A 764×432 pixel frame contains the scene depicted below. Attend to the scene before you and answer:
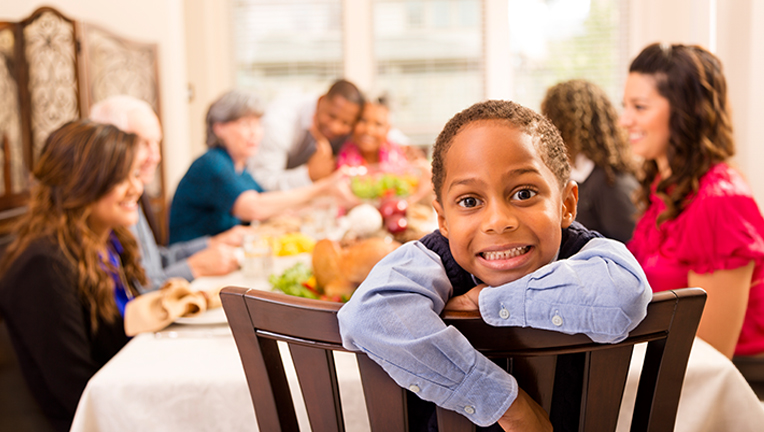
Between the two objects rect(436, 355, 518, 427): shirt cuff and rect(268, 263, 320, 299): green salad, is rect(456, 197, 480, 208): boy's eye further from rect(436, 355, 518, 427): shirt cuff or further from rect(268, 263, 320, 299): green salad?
rect(268, 263, 320, 299): green salad

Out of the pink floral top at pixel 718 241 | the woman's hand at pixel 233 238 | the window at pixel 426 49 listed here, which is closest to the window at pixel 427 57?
the window at pixel 426 49

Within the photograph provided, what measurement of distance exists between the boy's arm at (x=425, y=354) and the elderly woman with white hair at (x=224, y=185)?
217cm

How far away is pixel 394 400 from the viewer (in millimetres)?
697

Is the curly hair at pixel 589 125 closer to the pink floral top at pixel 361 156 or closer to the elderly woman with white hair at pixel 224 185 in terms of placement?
the elderly woman with white hair at pixel 224 185

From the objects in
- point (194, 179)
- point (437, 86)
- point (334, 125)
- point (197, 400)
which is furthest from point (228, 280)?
point (437, 86)

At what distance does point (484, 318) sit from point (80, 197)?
1218 mm

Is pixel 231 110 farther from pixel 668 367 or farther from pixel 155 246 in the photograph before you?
pixel 668 367

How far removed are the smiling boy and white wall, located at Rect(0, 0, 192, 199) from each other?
3938 mm

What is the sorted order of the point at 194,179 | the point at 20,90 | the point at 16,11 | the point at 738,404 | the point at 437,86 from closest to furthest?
the point at 738,404 → the point at 194,179 → the point at 20,90 → the point at 16,11 → the point at 437,86

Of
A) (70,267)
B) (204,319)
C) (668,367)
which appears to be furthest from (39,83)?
(668,367)

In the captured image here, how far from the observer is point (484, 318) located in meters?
0.67

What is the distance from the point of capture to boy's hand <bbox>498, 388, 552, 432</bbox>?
681mm

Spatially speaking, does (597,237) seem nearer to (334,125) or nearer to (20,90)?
(334,125)

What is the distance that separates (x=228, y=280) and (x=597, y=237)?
126 cm
